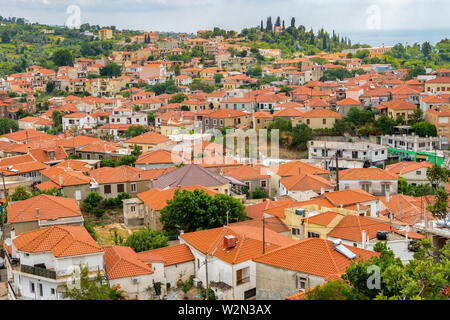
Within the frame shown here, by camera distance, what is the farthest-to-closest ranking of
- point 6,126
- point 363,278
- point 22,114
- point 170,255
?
point 22,114
point 6,126
point 170,255
point 363,278

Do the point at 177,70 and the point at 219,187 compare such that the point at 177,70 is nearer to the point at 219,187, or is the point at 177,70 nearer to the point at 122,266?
the point at 219,187

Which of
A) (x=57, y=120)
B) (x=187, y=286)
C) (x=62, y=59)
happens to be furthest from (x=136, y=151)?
(x=62, y=59)

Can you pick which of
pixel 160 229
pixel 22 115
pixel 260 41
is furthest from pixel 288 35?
pixel 160 229

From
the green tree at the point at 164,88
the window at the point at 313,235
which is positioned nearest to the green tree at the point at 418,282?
the window at the point at 313,235

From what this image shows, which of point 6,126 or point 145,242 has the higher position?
point 6,126

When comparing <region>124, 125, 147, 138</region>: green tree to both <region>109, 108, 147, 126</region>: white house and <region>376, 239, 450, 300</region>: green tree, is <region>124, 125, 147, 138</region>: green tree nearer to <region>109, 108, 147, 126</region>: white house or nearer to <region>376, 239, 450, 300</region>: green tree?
<region>109, 108, 147, 126</region>: white house

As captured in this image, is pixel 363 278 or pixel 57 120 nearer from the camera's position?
pixel 363 278
